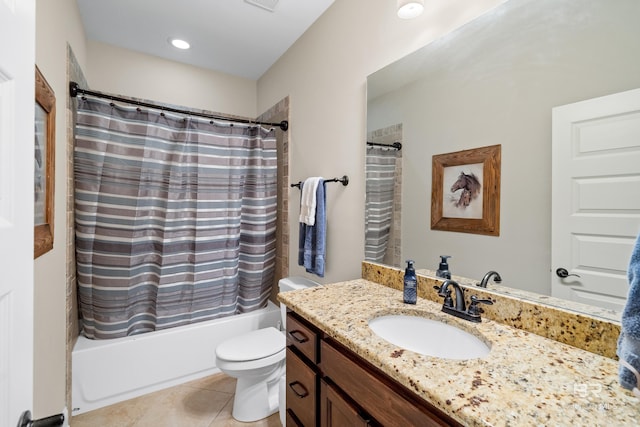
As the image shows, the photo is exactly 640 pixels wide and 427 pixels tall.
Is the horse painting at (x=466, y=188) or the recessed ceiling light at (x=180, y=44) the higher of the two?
the recessed ceiling light at (x=180, y=44)

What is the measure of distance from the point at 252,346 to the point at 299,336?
0.76 metres

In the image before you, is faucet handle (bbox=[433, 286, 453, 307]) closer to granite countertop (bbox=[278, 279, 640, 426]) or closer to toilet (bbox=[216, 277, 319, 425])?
granite countertop (bbox=[278, 279, 640, 426])

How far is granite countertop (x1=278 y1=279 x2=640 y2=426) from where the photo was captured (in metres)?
0.54

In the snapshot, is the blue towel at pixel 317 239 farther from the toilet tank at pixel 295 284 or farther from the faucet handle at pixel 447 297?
the faucet handle at pixel 447 297

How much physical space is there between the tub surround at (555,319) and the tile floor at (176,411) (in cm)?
147

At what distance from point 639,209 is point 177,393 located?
2534mm

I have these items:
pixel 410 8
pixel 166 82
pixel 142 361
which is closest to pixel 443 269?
pixel 410 8

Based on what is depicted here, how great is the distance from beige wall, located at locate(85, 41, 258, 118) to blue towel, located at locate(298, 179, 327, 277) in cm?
167

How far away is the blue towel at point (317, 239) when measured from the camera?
180 centimetres

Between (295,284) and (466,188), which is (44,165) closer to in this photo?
(295,284)

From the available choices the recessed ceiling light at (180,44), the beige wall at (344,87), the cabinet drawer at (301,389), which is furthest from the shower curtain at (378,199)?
the recessed ceiling light at (180,44)

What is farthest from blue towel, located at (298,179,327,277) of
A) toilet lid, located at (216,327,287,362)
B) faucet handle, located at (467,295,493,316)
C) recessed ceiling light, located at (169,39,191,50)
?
recessed ceiling light, located at (169,39,191,50)

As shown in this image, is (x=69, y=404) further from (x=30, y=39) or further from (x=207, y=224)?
(x=30, y=39)

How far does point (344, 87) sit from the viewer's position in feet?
5.76
